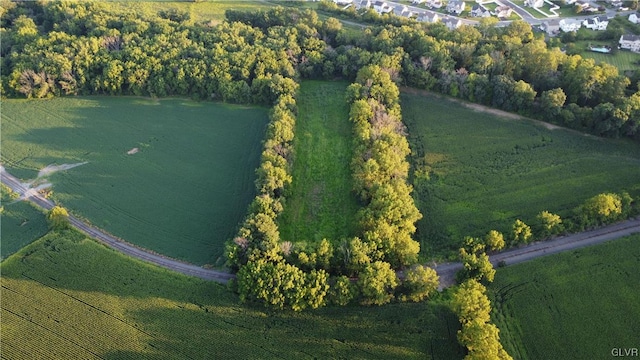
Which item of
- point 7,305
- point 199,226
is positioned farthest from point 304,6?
point 7,305

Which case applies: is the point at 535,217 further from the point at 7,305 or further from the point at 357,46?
the point at 7,305

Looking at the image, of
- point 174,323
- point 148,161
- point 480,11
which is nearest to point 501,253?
point 174,323

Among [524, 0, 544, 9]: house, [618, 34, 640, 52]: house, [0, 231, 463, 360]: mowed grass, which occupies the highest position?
[524, 0, 544, 9]: house

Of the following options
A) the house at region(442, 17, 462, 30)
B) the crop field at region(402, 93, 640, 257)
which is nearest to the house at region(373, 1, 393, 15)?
the house at region(442, 17, 462, 30)

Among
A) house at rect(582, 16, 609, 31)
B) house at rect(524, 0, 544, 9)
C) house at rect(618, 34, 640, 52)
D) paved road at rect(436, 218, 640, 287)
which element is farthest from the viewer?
house at rect(524, 0, 544, 9)

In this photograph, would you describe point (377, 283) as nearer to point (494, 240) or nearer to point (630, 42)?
point (494, 240)

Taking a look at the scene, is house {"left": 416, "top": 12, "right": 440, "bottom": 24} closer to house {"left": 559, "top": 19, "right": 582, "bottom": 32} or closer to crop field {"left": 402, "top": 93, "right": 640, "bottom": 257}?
house {"left": 559, "top": 19, "right": 582, "bottom": 32}

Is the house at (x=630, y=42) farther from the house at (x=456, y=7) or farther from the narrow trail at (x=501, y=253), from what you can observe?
the narrow trail at (x=501, y=253)
